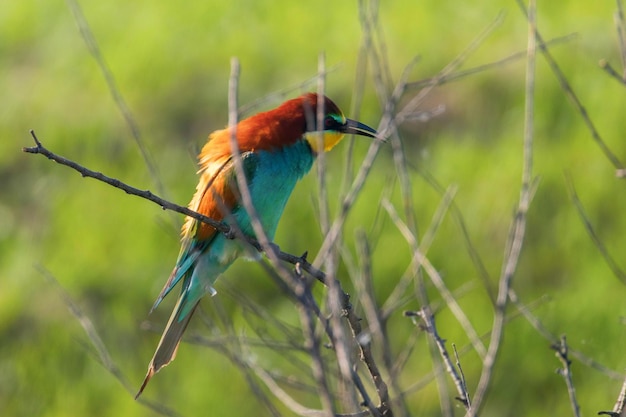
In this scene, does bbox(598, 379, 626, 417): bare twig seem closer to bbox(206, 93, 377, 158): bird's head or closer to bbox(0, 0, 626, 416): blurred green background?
bbox(206, 93, 377, 158): bird's head

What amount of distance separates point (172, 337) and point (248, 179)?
58 cm

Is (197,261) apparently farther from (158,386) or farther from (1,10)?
(1,10)

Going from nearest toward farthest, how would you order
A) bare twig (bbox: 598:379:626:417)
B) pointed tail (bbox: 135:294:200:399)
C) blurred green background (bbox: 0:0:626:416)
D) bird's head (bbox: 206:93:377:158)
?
bare twig (bbox: 598:379:626:417) → pointed tail (bbox: 135:294:200:399) → bird's head (bbox: 206:93:377:158) → blurred green background (bbox: 0:0:626:416)

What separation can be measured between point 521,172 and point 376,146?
3.22m

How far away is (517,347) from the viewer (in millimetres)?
4242

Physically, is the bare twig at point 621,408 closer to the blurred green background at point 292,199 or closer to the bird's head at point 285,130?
the bird's head at point 285,130

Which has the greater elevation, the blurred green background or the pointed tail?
the blurred green background

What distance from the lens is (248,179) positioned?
3.42m

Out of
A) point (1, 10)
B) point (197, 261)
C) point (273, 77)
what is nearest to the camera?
point (197, 261)

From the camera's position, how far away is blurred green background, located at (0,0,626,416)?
429cm

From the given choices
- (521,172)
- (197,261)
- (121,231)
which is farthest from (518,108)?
(197,261)

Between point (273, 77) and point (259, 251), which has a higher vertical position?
point (273, 77)

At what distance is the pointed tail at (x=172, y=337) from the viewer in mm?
3100

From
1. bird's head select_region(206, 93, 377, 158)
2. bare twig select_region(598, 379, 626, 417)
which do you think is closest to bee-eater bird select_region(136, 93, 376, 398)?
bird's head select_region(206, 93, 377, 158)
